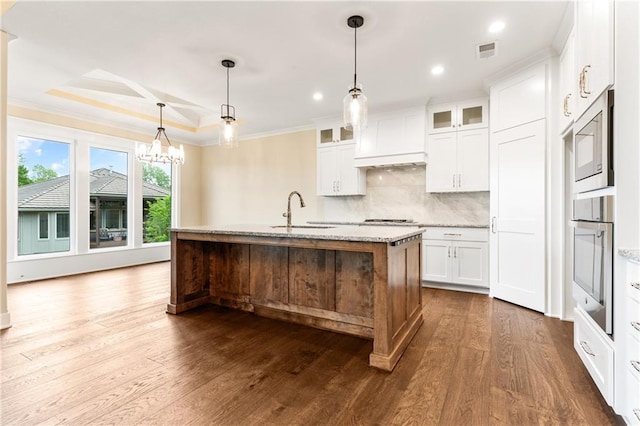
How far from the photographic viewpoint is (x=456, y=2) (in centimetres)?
236

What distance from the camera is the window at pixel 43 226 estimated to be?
4816 millimetres

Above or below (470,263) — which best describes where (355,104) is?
above

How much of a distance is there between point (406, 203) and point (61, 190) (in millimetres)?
5594

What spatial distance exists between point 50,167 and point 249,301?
14.0 feet

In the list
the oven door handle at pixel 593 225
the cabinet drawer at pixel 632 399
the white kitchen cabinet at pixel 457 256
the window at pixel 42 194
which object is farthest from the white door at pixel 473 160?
the window at pixel 42 194

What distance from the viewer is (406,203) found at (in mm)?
4945

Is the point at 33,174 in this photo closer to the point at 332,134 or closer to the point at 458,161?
the point at 332,134

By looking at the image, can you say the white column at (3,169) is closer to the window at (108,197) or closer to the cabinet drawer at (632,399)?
the window at (108,197)

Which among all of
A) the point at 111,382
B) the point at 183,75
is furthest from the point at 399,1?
the point at 111,382

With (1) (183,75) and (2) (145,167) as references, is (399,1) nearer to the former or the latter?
(1) (183,75)

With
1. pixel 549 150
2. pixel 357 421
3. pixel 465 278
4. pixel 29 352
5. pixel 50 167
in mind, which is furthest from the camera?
pixel 50 167

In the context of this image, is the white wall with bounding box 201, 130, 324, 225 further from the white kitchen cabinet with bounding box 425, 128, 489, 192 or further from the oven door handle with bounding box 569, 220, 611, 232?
the oven door handle with bounding box 569, 220, 611, 232

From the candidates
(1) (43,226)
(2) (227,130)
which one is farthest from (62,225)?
(2) (227,130)

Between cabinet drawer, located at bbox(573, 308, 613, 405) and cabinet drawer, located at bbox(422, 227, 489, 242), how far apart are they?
6.44 ft
